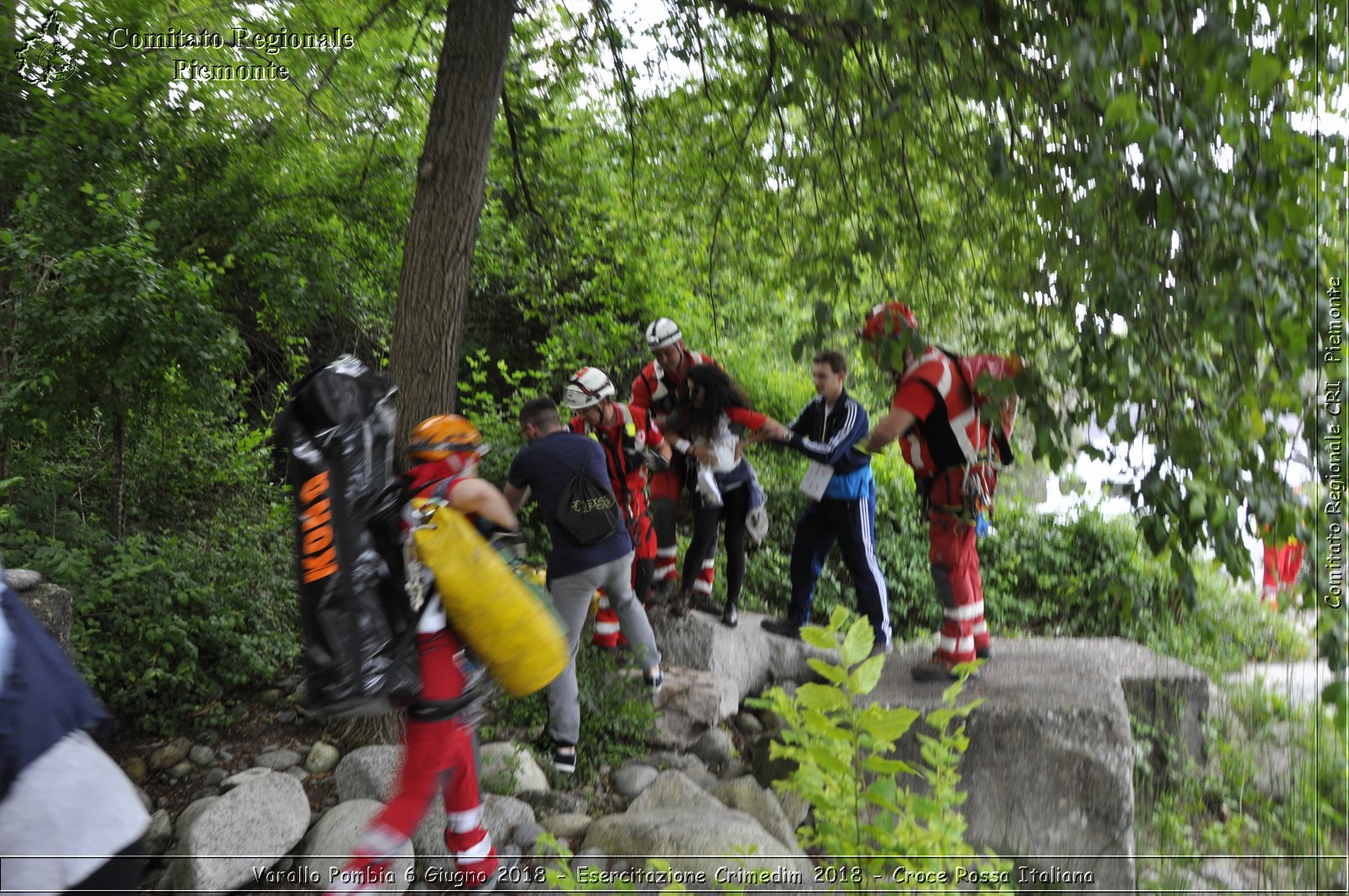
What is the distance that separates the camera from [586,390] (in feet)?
18.3

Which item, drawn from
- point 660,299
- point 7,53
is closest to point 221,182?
point 7,53

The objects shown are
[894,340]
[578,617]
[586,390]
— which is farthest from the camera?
[586,390]

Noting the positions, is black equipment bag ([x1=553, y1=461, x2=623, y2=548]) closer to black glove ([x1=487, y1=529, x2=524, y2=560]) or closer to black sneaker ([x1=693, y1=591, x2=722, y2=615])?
black glove ([x1=487, y1=529, x2=524, y2=560])

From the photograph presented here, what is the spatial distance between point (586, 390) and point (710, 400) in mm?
1023

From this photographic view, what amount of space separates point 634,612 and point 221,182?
4.54 meters

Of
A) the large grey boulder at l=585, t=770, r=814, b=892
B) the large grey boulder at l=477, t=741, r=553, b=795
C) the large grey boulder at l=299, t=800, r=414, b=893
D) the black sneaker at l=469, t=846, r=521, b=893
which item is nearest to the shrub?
the large grey boulder at l=477, t=741, r=553, b=795

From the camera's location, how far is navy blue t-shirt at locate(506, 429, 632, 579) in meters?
4.89

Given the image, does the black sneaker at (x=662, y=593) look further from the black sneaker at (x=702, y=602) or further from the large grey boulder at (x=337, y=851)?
the large grey boulder at (x=337, y=851)

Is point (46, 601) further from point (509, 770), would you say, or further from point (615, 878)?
point (615, 878)

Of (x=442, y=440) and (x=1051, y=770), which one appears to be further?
(x=1051, y=770)

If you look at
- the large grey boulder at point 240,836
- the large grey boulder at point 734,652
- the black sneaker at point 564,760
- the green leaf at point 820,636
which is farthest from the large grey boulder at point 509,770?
the green leaf at point 820,636

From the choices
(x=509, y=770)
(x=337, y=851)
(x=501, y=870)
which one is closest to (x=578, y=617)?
(x=509, y=770)

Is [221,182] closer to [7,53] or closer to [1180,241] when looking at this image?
[7,53]

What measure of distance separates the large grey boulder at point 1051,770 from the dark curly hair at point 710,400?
2103mm
